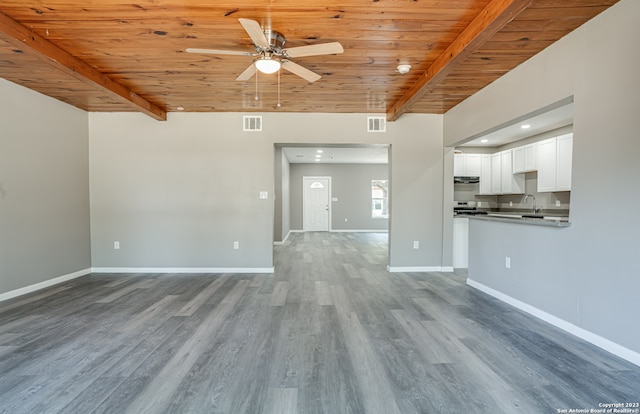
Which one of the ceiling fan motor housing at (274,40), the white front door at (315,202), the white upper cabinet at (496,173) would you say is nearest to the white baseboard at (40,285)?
the ceiling fan motor housing at (274,40)

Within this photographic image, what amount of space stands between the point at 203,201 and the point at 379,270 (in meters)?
3.15

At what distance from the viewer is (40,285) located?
370cm

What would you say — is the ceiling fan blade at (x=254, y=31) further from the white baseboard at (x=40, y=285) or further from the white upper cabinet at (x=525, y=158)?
the white upper cabinet at (x=525, y=158)

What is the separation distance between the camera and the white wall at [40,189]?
131 inches

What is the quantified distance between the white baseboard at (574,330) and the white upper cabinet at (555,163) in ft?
9.10

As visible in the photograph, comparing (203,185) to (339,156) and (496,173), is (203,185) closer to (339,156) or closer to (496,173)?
(339,156)

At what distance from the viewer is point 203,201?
4641 mm

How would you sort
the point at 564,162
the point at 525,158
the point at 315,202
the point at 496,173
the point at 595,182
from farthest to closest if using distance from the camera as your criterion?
the point at 315,202
the point at 496,173
the point at 525,158
the point at 564,162
the point at 595,182

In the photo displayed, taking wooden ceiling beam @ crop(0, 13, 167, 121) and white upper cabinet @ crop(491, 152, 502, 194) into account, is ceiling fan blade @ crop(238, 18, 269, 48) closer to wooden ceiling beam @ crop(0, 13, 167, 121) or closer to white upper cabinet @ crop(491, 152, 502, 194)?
wooden ceiling beam @ crop(0, 13, 167, 121)

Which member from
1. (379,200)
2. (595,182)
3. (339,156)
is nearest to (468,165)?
(339,156)

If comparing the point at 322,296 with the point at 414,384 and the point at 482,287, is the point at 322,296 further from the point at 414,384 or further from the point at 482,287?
the point at 482,287

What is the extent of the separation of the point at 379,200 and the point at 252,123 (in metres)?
6.84

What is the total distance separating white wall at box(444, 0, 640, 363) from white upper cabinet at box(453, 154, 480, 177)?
3.27 metres

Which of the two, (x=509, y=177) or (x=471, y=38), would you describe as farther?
(x=509, y=177)
